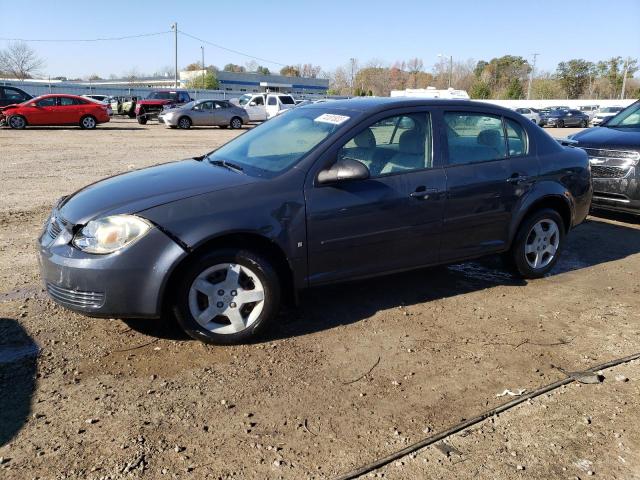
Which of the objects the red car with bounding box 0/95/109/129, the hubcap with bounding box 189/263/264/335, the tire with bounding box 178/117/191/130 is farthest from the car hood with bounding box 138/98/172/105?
the hubcap with bounding box 189/263/264/335

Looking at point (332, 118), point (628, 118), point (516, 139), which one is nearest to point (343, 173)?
point (332, 118)

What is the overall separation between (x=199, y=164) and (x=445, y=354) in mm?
2465

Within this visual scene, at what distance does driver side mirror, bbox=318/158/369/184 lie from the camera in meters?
3.95

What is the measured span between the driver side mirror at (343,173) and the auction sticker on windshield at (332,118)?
0.51 meters

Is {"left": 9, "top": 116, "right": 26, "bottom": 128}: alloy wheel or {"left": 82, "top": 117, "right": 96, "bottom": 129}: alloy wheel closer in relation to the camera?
{"left": 9, "top": 116, "right": 26, "bottom": 128}: alloy wheel

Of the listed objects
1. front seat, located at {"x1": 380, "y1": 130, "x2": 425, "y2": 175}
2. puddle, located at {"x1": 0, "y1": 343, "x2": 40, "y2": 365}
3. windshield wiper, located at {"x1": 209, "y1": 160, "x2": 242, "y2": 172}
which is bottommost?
puddle, located at {"x1": 0, "y1": 343, "x2": 40, "y2": 365}

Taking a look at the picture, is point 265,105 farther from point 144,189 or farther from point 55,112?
point 144,189

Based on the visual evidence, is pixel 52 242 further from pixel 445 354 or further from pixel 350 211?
pixel 445 354

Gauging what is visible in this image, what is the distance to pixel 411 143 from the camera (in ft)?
15.0

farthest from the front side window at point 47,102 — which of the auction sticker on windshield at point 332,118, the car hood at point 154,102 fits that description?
the auction sticker on windshield at point 332,118

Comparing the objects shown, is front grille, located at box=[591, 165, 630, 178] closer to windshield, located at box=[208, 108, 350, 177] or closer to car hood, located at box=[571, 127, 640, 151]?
car hood, located at box=[571, 127, 640, 151]

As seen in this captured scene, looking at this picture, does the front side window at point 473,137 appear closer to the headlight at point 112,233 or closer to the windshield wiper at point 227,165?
the windshield wiper at point 227,165

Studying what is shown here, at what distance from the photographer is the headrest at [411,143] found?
455cm

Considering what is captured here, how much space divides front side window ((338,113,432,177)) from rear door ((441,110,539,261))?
0.68 feet
